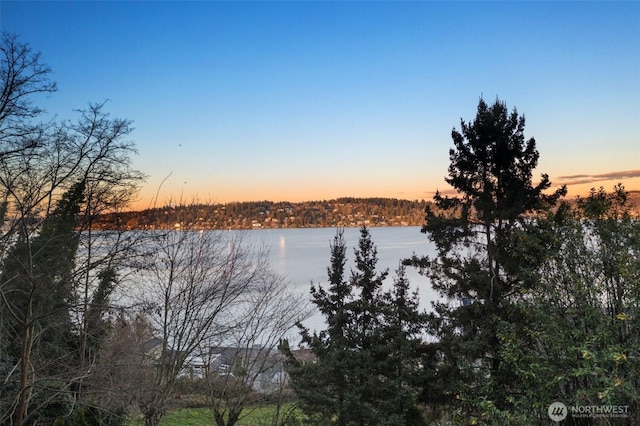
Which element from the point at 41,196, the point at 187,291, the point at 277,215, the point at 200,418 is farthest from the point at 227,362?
the point at 277,215

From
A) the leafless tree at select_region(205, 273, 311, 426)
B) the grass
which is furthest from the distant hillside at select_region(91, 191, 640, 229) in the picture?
the grass

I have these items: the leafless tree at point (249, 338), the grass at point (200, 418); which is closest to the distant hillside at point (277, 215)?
the leafless tree at point (249, 338)

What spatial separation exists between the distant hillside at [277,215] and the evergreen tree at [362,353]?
2866mm

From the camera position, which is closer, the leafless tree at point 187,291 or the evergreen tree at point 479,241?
the evergreen tree at point 479,241

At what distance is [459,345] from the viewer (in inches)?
381

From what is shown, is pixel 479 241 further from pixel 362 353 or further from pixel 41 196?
pixel 41 196

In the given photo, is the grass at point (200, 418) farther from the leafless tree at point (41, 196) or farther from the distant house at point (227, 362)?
the leafless tree at point (41, 196)

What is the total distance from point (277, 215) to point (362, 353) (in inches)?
998

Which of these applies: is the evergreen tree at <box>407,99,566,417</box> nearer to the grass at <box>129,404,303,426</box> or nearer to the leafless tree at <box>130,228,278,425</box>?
the leafless tree at <box>130,228,278,425</box>

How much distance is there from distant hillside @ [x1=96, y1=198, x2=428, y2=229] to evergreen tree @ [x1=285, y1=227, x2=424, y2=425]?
113 inches

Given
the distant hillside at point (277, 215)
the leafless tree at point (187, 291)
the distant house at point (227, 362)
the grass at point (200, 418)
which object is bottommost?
the grass at point (200, 418)

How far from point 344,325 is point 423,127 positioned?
13.5 m

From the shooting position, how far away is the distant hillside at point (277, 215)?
36.9 ft

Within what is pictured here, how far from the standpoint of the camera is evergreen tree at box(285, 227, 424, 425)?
10117mm
